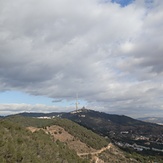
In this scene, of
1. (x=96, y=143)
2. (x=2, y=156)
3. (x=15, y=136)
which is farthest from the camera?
(x=96, y=143)

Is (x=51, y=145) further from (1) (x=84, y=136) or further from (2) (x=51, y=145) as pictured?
(1) (x=84, y=136)

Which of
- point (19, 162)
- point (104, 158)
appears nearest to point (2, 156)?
point (19, 162)

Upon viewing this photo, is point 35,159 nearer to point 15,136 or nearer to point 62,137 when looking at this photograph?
point 15,136

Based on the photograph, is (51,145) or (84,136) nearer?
(51,145)

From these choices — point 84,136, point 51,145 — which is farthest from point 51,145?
point 84,136

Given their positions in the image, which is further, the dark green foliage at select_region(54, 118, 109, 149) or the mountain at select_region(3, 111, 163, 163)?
the dark green foliage at select_region(54, 118, 109, 149)

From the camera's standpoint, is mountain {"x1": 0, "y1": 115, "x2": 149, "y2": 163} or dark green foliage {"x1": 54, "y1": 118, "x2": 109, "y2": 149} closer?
mountain {"x1": 0, "y1": 115, "x2": 149, "y2": 163}

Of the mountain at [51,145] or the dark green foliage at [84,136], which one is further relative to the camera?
the dark green foliage at [84,136]

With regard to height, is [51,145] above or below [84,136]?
above

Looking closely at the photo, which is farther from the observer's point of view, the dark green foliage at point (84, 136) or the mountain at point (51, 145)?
the dark green foliage at point (84, 136)

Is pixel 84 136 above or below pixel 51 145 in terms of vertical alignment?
below

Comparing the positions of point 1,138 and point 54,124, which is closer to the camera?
point 1,138
